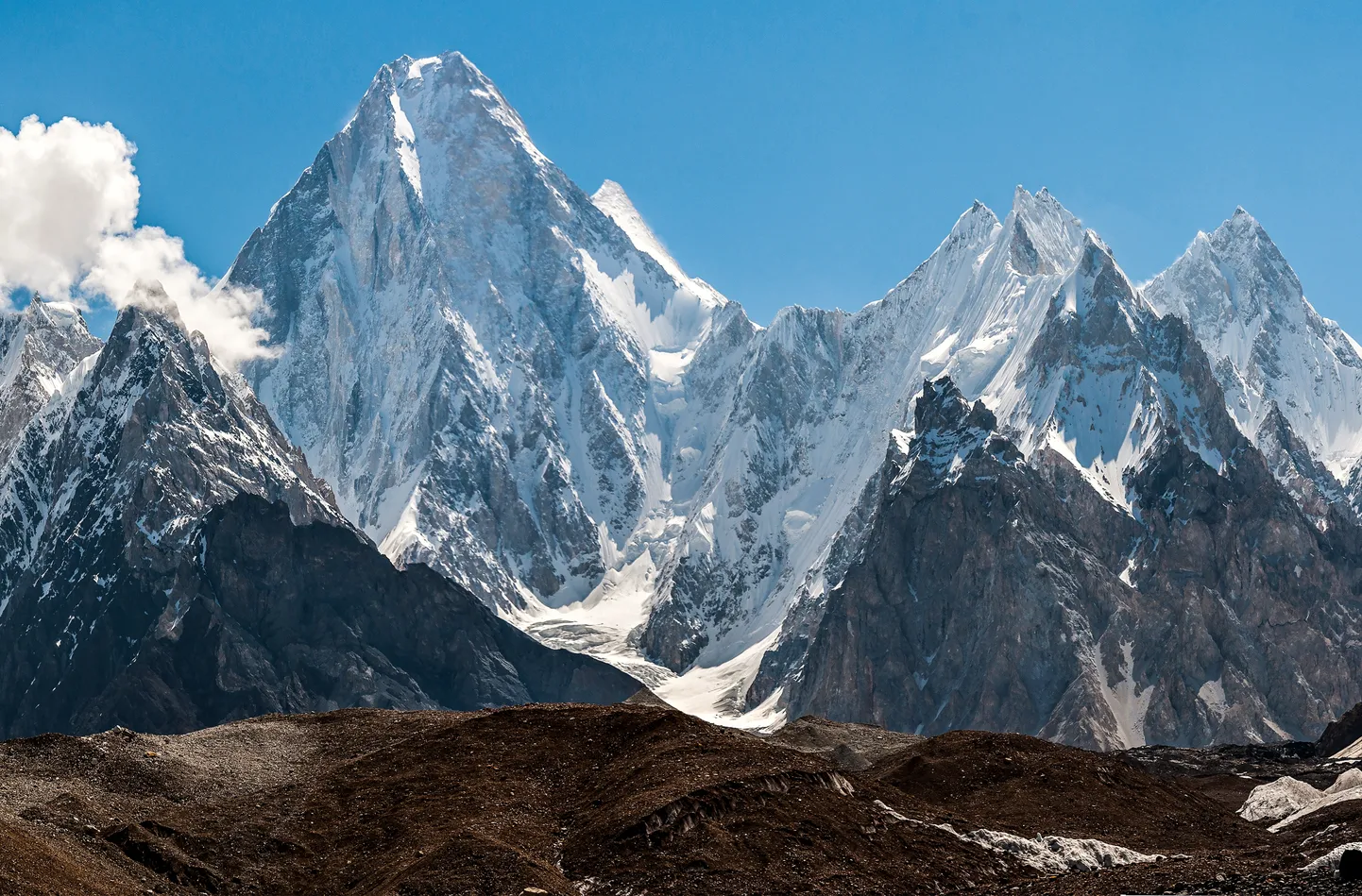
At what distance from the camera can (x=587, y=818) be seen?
90.7 meters

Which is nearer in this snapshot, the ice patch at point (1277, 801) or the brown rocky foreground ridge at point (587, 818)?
the brown rocky foreground ridge at point (587, 818)

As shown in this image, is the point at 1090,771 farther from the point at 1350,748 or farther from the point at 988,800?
the point at 1350,748

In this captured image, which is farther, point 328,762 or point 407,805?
point 328,762

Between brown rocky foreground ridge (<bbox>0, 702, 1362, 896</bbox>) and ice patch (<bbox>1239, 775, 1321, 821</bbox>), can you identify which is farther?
ice patch (<bbox>1239, 775, 1321, 821</bbox>)

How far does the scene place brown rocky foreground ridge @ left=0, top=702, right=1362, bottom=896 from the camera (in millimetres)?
81812

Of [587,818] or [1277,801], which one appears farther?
[1277,801]

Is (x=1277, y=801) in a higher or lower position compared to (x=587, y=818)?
higher

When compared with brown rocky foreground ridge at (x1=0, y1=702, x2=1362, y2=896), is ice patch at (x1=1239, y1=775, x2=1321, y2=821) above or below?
above

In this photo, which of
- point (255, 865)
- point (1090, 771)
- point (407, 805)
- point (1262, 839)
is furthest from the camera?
point (1090, 771)

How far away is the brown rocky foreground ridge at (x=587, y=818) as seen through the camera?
81.8 m

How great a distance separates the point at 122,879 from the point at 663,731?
32.1m

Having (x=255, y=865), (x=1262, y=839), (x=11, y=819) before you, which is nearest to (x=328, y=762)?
(x=255, y=865)

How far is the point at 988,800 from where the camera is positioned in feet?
346

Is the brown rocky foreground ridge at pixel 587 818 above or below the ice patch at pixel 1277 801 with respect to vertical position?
below
